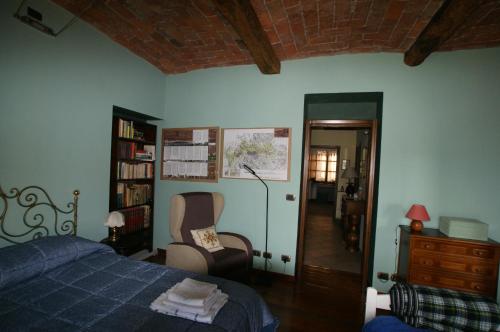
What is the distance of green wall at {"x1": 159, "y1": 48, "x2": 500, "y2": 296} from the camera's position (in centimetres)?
240

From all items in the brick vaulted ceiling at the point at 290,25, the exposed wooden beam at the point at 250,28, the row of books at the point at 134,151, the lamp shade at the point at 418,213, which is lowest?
the lamp shade at the point at 418,213

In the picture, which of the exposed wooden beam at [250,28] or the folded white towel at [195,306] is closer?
the folded white towel at [195,306]

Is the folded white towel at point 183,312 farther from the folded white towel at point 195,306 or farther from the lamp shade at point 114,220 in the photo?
the lamp shade at point 114,220

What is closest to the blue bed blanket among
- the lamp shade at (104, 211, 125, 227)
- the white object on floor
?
the lamp shade at (104, 211, 125, 227)

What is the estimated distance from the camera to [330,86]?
2.75 meters

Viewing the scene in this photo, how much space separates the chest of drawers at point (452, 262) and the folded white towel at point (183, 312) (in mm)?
2042

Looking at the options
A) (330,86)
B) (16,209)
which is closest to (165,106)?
(16,209)

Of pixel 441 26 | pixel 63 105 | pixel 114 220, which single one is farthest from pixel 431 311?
pixel 63 105

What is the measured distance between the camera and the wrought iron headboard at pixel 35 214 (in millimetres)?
1772

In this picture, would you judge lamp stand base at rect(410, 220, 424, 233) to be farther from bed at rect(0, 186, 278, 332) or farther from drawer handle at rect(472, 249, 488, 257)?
bed at rect(0, 186, 278, 332)

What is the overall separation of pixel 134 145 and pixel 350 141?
19.4ft

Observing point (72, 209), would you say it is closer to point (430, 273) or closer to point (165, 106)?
point (165, 106)

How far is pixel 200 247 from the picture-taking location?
223cm

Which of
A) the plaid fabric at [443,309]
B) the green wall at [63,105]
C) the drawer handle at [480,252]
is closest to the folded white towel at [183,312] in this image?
the plaid fabric at [443,309]
